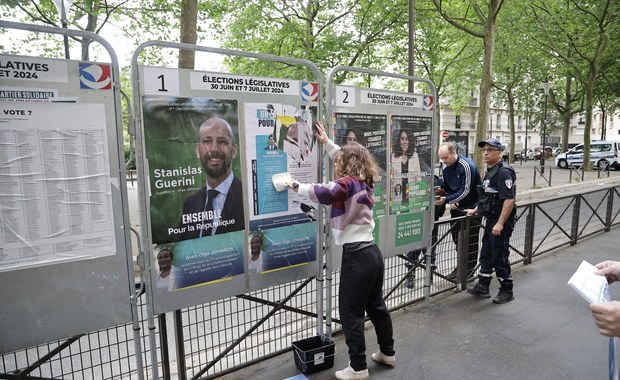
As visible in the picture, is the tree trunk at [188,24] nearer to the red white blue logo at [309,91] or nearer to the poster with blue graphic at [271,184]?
Result: the red white blue logo at [309,91]

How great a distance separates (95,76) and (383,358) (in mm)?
3071

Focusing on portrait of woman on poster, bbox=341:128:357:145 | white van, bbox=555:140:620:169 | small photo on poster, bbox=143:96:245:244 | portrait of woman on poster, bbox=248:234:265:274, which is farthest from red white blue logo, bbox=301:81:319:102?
white van, bbox=555:140:620:169

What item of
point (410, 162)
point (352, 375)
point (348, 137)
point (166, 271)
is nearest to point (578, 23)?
point (410, 162)

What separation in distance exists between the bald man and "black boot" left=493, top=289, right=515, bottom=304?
139 inches

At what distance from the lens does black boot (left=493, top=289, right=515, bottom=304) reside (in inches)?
198

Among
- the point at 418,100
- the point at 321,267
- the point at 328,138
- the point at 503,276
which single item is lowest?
the point at 503,276

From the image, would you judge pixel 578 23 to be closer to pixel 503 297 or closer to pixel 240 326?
pixel 503 297

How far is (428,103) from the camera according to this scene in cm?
454

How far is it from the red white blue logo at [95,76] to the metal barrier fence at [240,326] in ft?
5.28

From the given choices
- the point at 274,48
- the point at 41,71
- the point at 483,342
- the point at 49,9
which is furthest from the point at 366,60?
the point at 41,71

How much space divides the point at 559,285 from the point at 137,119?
224 inches

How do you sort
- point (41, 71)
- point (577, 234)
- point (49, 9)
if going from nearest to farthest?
1. point (41, 71)
2. point (577, 234)
3. point (49, 9)

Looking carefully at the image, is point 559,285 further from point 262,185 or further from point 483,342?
point 262,185

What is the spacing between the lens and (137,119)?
2.61 m
